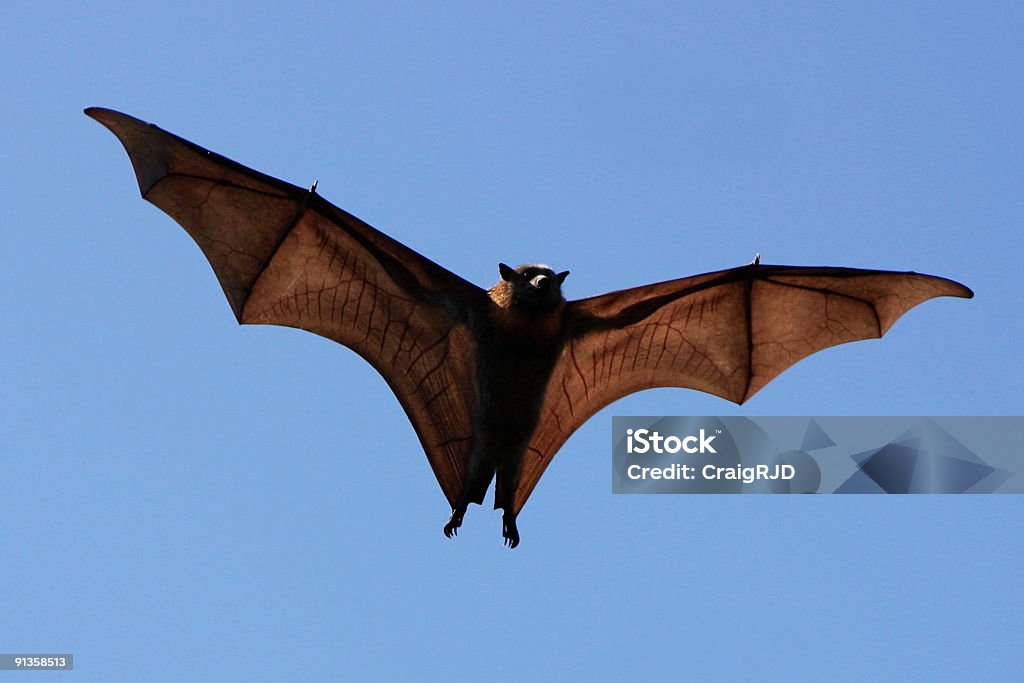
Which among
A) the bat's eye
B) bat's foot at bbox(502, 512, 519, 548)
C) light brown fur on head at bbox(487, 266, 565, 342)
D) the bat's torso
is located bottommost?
bat's foot at bbox(502, 512, 519, 548)

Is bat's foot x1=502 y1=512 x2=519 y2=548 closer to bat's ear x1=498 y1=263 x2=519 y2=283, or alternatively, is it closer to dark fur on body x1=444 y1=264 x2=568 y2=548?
dark fur on body x1=444 y1=264 x2=568 y2=548

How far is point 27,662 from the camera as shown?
15.8m

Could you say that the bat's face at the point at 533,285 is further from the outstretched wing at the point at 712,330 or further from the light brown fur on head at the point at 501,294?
the outstretched wing at the point at 712,330

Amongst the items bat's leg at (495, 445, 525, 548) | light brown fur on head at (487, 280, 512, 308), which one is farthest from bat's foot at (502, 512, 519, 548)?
light brown fur on head at (487, 280, 512, 308)

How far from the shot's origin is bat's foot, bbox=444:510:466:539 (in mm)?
14406

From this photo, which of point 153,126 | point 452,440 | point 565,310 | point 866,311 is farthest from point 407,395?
point 866,311

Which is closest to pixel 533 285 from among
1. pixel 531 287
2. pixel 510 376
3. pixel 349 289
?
pixel 531 287

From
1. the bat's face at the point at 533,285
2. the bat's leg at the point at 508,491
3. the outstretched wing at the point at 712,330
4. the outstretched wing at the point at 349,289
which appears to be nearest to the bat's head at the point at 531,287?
the bat's face at the point at 533,285

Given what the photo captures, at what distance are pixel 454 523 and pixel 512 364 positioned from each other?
70.9 inches

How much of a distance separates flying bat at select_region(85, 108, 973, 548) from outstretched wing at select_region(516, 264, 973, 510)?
16 mm

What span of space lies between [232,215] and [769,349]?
6210 mm

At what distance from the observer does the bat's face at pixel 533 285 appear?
13938 mm

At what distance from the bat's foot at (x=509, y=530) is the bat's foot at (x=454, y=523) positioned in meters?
0.45

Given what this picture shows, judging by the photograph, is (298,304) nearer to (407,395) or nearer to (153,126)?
(407,395)
